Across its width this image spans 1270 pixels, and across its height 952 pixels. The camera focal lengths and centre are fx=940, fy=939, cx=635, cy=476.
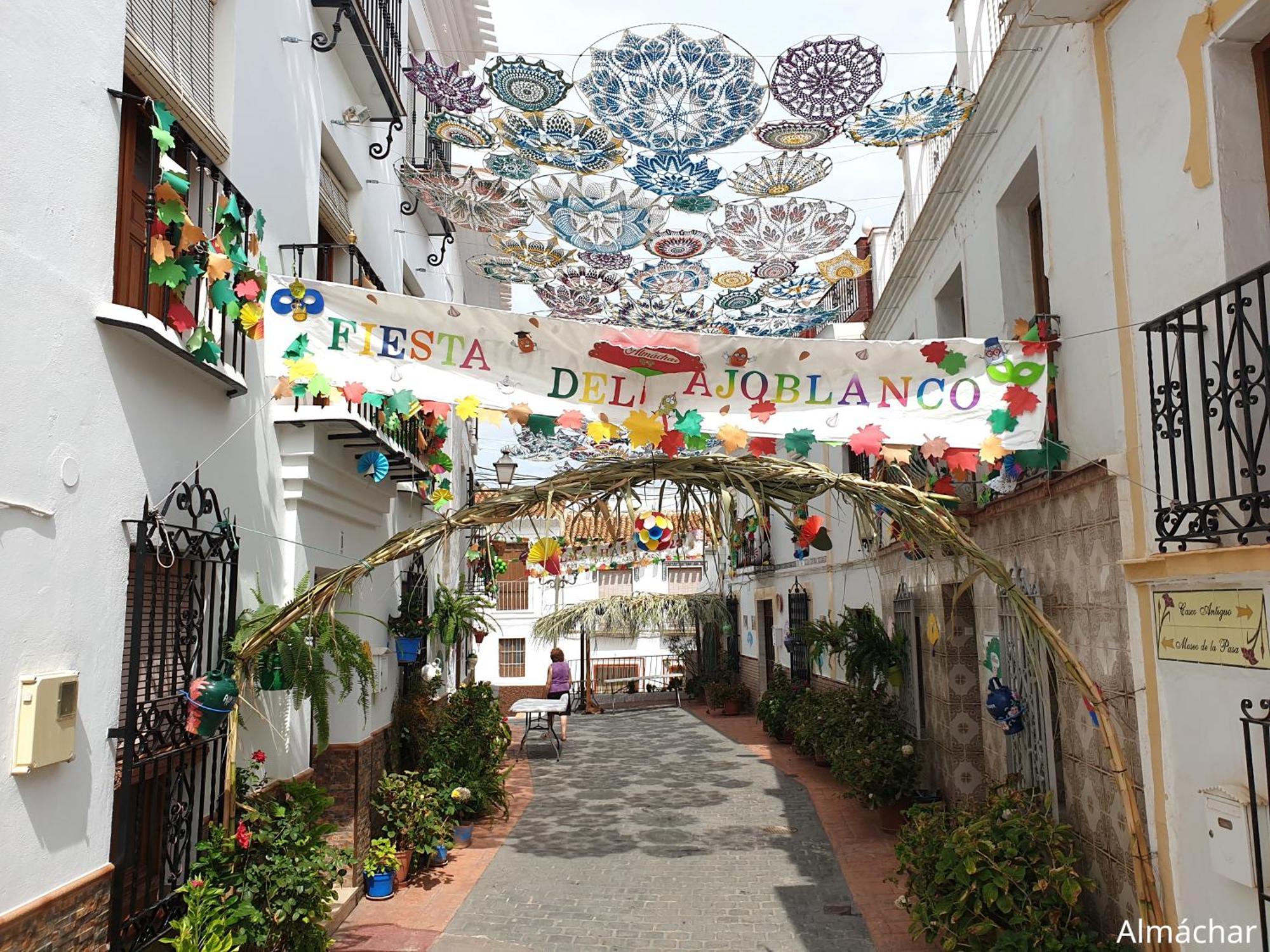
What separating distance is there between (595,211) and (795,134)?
81.3 inches

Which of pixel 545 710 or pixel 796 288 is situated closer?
pixel 796 288

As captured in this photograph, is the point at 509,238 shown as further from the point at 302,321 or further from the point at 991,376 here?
the point at 991,376

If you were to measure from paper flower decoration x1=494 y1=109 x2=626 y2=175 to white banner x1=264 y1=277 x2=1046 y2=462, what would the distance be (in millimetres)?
2478

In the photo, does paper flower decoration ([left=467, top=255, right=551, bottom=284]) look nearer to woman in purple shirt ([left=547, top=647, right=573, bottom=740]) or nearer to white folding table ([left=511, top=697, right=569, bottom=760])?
white folding table ([left=511, top=697, right=569, bottom=760])

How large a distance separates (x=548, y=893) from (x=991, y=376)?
222 inches

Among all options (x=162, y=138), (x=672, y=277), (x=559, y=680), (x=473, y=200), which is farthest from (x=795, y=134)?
(x=559, y=680)

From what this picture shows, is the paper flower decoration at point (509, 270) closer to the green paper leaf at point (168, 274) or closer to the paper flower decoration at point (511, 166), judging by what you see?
the paper flower decoration at point (511, 166)

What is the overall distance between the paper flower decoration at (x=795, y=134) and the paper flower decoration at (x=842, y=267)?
2365mm

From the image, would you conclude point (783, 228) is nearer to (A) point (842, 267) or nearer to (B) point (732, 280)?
(A) point (842, 267)

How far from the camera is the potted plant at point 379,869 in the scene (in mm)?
7555

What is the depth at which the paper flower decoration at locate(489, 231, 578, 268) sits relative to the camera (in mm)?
9164

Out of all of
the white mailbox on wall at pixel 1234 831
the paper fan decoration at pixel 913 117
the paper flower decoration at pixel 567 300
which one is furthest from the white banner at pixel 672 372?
the paper flower decoration at pixel 567 300

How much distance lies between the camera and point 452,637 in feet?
33.9

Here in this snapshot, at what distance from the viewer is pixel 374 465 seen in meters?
7.46
